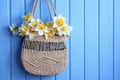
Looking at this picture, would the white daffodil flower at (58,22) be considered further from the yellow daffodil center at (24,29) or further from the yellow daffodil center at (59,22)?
the yellow daffodil center at (24,29)

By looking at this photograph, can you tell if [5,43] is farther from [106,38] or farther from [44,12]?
[106,38]

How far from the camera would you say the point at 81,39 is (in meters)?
1.24

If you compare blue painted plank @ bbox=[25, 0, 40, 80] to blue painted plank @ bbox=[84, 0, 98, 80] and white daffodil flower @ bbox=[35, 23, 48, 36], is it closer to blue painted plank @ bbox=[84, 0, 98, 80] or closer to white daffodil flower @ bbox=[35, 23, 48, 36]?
white daffodil flower @ bbox=[35, 23, 48, 36]

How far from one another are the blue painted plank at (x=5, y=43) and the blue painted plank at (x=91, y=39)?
43 cm

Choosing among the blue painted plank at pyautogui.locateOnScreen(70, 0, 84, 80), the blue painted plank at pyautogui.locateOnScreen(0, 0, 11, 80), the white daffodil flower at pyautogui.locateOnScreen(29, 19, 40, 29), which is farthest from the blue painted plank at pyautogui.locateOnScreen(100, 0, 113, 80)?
the blue painted plank at pyautogui.locateOnScreen(0, 0, 11, 80)

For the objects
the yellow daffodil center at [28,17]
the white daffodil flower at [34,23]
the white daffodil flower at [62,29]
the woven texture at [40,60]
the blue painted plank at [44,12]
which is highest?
the blue painted plank at [44,12]

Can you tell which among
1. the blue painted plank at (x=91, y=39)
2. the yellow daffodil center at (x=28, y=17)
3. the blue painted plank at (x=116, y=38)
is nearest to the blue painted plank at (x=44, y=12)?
the yellow daffodil center at (x=28, y=17)

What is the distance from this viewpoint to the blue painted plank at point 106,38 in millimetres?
1269

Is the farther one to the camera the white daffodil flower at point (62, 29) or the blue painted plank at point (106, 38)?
the blue painted plank at point (106, 38)

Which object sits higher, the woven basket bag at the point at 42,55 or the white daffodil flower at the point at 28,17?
the white daffodil flower at the point at 28,17

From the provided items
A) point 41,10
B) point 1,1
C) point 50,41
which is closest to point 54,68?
point 50,41

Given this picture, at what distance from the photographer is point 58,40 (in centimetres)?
113

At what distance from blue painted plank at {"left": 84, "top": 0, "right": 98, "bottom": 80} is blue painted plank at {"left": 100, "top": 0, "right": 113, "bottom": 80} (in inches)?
1.5

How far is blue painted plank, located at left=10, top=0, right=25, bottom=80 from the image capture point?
115 centimetres
